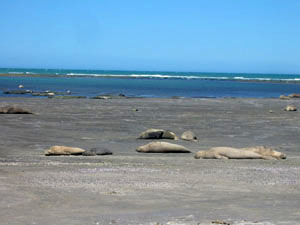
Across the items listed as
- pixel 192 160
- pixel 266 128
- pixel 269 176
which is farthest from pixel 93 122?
pixel 269 176

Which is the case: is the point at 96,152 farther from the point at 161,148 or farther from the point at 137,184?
the point at 137,184

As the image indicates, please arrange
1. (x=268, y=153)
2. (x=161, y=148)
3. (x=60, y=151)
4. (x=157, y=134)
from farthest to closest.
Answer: (x=157, y=134), (x=161, y=148), (x=268, y=153), (x=60, y=151)

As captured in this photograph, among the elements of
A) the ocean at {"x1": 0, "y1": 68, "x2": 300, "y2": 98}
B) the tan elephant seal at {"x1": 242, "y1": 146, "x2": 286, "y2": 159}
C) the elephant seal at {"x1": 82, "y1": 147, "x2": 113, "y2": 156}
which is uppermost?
the ocean at {"x1": 0, "y1": 68, "x2": 300, "y2": 98}

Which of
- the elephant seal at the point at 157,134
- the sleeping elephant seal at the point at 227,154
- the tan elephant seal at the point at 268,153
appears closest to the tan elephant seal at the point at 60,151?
the sleeping elephant seal at the point at 227,154

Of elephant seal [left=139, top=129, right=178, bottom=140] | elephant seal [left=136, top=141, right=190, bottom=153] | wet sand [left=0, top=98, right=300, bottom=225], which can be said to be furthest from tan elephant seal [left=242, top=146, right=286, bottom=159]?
elephant seal [left=139, top=129, right=178, bottom=140]

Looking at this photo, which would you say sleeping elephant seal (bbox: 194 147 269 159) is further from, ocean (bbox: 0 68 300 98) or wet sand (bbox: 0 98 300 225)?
ocean (bbox: 0 68 300 98)

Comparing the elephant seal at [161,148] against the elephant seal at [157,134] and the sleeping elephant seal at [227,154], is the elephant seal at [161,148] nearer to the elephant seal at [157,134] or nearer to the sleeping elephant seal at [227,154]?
the sleeping elephant seal at [227,154]

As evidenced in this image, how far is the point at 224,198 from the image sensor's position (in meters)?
8.78

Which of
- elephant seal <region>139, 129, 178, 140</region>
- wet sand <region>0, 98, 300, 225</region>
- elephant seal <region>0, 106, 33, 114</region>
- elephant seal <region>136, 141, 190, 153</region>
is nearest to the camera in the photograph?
wet sand <region>0, 98, 300, 225</region>

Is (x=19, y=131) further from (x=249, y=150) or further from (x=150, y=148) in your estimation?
(x=249, y=150)

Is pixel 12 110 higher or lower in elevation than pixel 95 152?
higher

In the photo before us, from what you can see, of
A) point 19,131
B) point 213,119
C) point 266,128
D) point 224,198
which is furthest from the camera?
point 213,119

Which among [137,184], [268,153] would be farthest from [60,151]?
[268,153]

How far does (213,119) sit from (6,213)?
20190 millimetres
